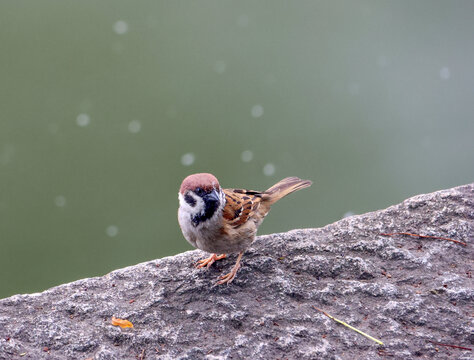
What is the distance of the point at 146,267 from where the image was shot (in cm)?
288

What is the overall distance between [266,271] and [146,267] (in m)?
Result: 0.68

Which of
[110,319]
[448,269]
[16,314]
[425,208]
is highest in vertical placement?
[16,314]

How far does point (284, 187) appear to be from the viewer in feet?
11.2

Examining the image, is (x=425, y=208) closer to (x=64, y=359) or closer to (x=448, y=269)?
(x=448, y=269)

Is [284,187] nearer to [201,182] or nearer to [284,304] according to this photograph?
[201,182]

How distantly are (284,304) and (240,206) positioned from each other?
68 cm

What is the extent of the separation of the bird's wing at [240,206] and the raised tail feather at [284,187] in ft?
0.30

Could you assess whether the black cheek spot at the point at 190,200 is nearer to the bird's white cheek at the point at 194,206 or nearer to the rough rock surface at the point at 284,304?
the bird's white cheek at the point at 194,206

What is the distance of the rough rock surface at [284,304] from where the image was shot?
2252mm

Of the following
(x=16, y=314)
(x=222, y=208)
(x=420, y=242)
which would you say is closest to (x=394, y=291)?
(x=420, y=242)

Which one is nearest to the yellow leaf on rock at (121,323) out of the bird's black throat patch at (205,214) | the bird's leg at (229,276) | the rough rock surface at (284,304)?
the rough rock surface at (284,304)

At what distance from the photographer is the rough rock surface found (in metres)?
2.25

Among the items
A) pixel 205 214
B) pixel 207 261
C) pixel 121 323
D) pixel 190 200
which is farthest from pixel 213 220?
pixel 121 323

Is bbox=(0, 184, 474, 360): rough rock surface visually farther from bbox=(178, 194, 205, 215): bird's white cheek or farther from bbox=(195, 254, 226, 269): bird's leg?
bbox=(178, 194, 205, 215): bird's white cheek
